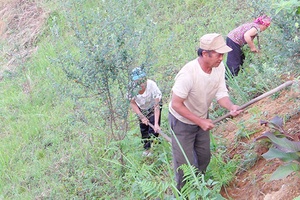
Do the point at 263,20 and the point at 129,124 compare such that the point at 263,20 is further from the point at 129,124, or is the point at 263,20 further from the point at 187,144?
the point at 187,144

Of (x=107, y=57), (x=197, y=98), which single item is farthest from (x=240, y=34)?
(x=197, y=98)

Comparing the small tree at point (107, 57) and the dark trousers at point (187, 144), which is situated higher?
the small tree at point (107, 57)

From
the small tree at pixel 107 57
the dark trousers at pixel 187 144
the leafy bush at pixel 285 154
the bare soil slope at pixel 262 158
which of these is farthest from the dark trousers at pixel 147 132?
the leafy bush at pixel 285 154

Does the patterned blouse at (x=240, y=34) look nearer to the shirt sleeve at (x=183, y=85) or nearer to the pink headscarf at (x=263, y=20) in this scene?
the pink headscarf at (x=263, y=20)

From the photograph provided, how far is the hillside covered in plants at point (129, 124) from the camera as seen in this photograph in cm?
356

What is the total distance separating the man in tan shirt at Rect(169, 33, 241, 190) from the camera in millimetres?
3375

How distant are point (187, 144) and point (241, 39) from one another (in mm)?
2495

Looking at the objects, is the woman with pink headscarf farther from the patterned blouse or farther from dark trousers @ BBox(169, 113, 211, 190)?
dark trousers @ BBox(169, 113, 211, 190)

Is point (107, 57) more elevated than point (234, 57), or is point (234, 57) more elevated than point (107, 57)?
point (107, 57)

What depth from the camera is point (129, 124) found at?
229 inches

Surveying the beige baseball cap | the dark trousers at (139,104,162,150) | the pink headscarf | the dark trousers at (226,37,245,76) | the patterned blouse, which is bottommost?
the dark trousers at (139,104,162,150)

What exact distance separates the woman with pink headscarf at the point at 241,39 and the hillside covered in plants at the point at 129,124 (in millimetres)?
137

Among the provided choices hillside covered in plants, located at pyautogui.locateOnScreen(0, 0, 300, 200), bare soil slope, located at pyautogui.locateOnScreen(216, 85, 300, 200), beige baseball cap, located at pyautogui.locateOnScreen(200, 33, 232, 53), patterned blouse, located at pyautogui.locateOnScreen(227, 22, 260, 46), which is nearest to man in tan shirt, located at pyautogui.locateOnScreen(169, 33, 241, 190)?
beige baseball cap, located at pyautogui.locateOnScreen(200, 33, 232, 53)

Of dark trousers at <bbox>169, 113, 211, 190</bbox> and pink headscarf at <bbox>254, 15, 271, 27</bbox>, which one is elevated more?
pink headscarf at <bbox>254, 15, 271, 27</bbox>
